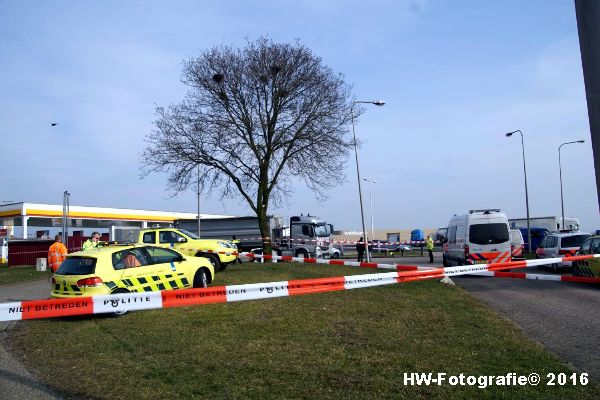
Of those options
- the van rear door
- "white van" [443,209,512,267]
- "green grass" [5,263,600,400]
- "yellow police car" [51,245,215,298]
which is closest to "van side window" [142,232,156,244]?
"yellow police car" [51,245,215,298]

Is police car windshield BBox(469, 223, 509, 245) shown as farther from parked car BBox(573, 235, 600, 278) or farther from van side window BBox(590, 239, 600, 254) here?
parked car BBox(573, 235, 600, 278)

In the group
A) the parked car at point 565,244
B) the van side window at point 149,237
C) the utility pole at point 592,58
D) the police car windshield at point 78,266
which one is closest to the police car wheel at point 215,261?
the van side window at point 149,237

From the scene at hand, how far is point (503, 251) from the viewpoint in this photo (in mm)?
19516

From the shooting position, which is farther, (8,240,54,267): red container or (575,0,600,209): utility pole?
(8,240,54,267): red container

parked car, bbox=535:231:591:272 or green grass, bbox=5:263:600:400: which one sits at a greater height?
parked car, bbox=535:231:591:272

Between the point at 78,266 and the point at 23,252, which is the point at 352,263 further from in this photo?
the point at 23,252

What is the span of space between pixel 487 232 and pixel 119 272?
44.7 feet

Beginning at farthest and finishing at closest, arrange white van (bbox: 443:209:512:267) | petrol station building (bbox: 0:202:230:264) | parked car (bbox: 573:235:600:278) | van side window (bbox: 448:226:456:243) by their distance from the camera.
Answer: petrol station building (bbox: 0:202:230:264) → van side window (bbox: 448:226:456:243) → white van (bbox: 443:209:512:267) → parked car (bbox: 573:235:600:278)

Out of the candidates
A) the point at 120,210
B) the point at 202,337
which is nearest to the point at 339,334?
the point at 202,337

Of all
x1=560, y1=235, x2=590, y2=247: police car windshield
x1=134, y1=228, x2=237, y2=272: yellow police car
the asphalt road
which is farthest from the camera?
x1=560, y1=235, x2=590, y2=247: police car windshield

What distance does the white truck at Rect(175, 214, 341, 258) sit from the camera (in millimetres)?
32969

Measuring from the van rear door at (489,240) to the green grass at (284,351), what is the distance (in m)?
8.92

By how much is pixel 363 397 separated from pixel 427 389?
720mm

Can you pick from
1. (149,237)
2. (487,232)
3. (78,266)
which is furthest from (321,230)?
(78,266)
